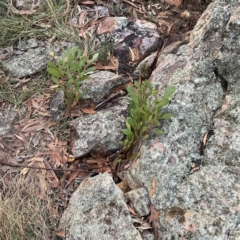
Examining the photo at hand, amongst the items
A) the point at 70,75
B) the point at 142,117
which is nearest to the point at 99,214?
the point at 142,117

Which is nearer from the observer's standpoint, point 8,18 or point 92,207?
point 92,207

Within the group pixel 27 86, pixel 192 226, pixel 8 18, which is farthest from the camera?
pixel 8 18

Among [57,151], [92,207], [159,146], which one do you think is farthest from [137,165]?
[57,151]

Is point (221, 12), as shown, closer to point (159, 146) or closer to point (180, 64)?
point (180, 64)

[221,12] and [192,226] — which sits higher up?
[221,12]

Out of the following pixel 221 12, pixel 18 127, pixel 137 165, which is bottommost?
pixel 18 127

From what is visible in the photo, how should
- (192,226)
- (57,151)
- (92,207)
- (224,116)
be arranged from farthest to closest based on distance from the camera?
(57,151)
(224,116)
(92,207)
(192,226)

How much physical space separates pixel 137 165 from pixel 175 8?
1.57 m

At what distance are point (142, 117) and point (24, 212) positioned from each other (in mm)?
872

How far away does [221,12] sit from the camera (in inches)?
97.4

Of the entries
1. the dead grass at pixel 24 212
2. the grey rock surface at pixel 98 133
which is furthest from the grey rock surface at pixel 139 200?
the dead grass at pixel 24 212

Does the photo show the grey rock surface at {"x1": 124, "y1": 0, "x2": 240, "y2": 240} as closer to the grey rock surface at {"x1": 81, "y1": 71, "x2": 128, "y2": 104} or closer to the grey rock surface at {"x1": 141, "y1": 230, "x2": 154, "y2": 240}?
the grey rock surface at {"x1": 141, "y1": 230, "x2": 154, "y2": 240}

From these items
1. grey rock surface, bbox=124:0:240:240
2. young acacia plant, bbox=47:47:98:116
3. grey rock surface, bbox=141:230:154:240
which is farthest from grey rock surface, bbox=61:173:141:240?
young acacia plant, bbox=47:47:98:116

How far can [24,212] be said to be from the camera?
7.04ft
